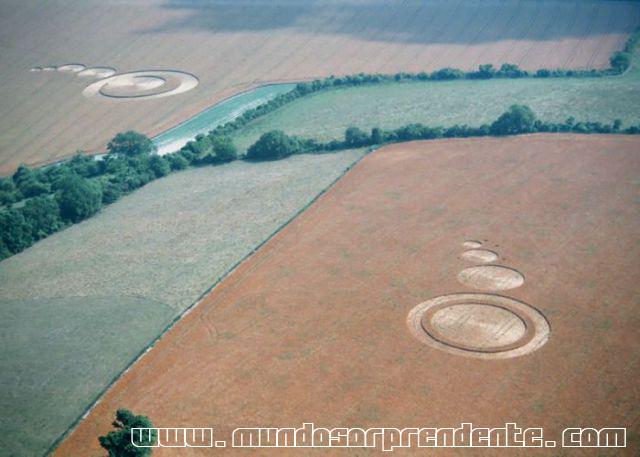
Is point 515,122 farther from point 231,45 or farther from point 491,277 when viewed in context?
point 231,45

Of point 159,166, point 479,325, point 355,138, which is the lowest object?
point 479,325

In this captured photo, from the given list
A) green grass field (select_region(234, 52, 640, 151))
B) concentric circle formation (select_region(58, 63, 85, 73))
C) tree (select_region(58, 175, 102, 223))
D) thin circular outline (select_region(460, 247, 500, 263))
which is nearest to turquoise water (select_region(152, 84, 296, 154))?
green grass field (select_region(234, 52, 640, 151))

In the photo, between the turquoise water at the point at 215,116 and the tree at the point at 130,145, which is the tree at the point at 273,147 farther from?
the tree at the point at 130,145

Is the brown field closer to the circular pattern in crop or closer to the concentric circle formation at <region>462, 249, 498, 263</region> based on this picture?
the circular pattern in crop

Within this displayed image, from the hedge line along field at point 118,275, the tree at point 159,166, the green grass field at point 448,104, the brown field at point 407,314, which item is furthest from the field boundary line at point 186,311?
the tree at point 159,166

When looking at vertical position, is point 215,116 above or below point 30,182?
above

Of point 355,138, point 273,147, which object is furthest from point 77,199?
point 355,138
